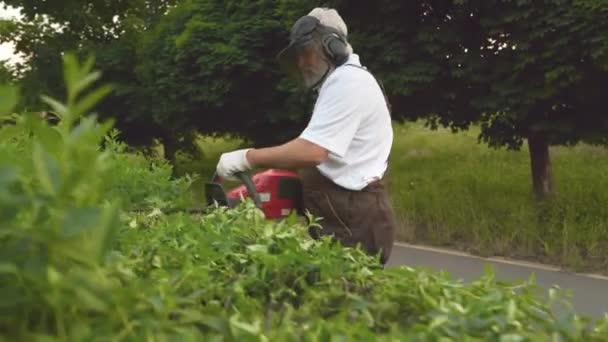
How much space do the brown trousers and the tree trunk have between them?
25.8ft

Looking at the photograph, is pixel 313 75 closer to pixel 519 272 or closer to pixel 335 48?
pixel 335 48

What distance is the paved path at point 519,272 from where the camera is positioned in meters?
7.71

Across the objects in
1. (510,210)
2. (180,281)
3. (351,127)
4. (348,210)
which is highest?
(351,127)

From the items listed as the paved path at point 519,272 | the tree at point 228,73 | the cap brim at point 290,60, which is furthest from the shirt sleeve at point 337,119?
the tree at point 228,73

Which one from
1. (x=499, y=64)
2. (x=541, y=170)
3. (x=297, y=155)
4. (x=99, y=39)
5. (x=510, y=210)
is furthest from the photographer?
(x=99, y=39)

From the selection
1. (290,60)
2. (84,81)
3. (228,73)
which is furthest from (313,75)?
(228,73)

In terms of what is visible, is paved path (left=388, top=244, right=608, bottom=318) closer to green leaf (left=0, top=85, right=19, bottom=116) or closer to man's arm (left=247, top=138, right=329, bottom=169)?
man's arm (left=247, top=138, right=329, bottom=169)

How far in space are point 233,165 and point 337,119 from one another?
0.47 meters

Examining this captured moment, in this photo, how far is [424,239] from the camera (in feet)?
37.1

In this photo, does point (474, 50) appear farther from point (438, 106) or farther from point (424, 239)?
point (424, 239)

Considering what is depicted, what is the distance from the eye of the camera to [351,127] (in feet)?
11.0

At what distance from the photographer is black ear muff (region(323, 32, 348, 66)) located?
360 centimetres

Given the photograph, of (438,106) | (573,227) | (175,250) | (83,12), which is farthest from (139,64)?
(175,250)

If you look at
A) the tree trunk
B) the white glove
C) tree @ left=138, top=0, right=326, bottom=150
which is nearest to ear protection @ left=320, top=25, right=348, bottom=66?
the white glove
